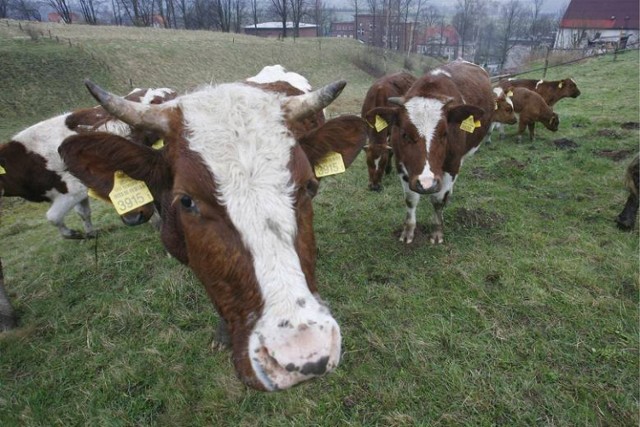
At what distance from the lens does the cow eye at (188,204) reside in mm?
1860

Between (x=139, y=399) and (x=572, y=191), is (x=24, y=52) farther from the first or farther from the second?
(x=572, y=191)

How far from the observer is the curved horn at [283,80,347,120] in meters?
2.16

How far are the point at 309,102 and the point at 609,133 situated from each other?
32.2ft

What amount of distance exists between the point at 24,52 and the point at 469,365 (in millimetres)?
23915

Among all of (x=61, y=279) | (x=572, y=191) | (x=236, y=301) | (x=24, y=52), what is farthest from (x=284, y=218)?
(x=24, y=52)

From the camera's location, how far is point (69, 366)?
3365 mm

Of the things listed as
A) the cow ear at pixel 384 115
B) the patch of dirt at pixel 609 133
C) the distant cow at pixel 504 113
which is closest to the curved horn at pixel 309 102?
the cow ear at pixel 384 115

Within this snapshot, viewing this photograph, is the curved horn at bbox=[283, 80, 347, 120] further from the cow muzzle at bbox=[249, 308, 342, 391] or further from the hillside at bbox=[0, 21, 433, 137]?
the hillside at bbox=[0, 21, 433, 137]

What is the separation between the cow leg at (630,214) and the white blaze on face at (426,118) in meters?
2.99

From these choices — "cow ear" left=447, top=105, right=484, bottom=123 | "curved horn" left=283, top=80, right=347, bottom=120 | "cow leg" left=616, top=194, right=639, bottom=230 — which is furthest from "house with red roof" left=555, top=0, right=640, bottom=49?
"curved horn" left=283, top=80, right=347, bottom=120

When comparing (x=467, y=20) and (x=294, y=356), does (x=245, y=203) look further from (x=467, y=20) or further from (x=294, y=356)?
(x=467, y=20)

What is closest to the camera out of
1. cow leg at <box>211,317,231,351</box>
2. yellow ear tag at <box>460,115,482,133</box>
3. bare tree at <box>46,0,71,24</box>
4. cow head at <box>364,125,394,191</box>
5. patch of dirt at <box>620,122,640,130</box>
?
cow leg at <box>211,317,231,351</box>

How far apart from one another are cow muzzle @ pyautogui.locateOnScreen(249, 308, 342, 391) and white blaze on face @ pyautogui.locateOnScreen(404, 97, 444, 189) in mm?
2906

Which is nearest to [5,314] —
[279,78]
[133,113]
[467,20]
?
[133,113]
